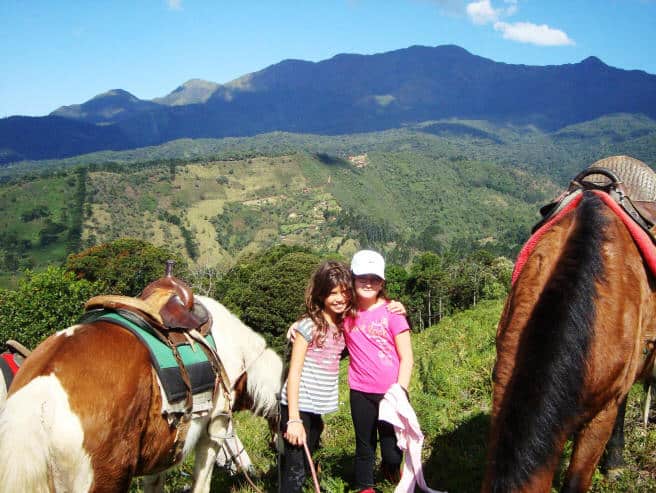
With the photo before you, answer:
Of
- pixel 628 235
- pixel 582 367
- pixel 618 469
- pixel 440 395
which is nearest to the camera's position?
pixel 582 367

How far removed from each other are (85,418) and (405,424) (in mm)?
1793

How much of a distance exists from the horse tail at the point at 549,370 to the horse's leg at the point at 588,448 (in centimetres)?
47

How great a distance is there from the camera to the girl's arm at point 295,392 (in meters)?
2.95

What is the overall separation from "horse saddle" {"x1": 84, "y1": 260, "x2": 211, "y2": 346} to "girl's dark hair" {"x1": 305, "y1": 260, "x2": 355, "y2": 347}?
2.82ft

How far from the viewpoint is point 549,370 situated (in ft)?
6.34

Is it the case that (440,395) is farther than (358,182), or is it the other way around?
(358,182)

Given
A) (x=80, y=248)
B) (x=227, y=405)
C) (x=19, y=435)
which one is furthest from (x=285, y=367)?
(x=80, y=248)

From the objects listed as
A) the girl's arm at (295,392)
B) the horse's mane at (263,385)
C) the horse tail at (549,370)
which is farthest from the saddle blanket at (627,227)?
the horse's mane at (263,385)

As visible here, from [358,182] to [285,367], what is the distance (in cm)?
16266

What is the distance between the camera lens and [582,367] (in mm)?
2029

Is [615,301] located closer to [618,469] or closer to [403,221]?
[618,469]

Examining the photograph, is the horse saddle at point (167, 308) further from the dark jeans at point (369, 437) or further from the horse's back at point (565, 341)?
the horse's back at point (565, 341)

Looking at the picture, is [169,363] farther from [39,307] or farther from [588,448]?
[39,307]

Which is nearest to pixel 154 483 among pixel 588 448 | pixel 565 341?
pixel 588 448
